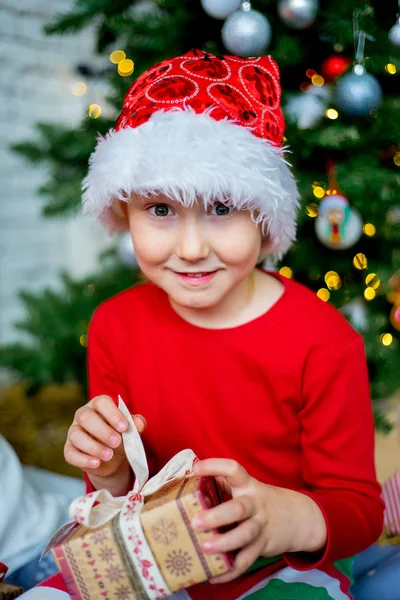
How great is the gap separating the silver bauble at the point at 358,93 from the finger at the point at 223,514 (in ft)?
2.96

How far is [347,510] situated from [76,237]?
2321mm

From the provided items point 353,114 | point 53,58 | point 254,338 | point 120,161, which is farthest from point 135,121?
point 53,58

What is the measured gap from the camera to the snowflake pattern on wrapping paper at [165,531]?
1.98 feet

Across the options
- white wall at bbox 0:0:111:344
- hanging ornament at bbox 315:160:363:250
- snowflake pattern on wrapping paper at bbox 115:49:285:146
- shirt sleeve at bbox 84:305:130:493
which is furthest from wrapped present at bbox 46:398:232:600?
white wall at bbox 0:0:111:344

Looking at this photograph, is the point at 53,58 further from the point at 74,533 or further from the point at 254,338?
the point at 74,533

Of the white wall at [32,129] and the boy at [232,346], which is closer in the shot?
the boy at [232,346]

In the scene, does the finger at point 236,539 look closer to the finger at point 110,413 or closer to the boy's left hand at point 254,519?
the boy's left hand at point 254,519

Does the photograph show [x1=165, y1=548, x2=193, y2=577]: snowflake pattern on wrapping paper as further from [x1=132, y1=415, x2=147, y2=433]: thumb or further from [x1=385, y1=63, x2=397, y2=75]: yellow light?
[x1=385, y1=63, x2=397, y2=75]: yellow light

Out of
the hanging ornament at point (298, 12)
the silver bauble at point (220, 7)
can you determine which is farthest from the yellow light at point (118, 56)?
the hanging ornament at point (298, 12)

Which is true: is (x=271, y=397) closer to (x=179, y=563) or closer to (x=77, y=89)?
(x=179, y=563)

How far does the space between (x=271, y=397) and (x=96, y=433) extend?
27 centimetres

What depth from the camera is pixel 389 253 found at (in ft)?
5.01

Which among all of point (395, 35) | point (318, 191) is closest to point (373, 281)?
point (318, 191)

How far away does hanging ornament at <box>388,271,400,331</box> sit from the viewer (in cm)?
153
